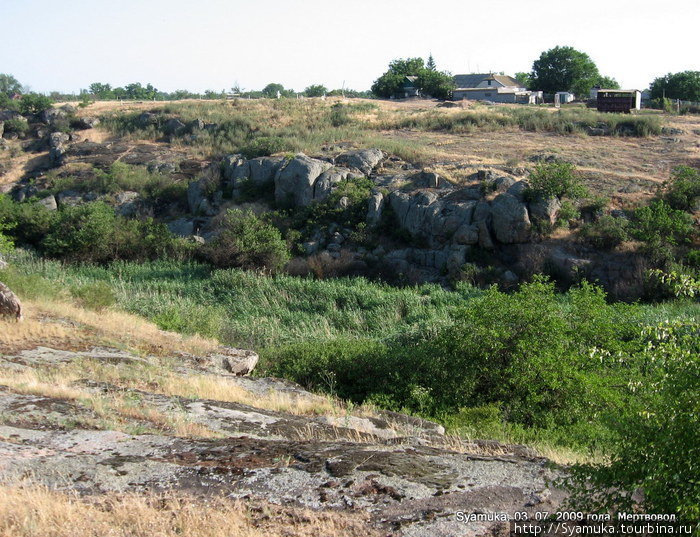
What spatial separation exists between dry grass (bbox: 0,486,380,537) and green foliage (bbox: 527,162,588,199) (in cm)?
2167

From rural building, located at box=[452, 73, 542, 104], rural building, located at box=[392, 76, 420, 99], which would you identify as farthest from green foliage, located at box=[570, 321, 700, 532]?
rural building, located at box=[392, 76, 420, 99]

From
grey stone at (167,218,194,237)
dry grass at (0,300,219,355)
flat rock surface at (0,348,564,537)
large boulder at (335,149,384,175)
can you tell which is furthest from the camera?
large boulder at (335,149,384,175)

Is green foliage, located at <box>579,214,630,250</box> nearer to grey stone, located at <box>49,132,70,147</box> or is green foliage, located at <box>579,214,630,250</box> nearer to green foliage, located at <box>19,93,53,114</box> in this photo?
grey stone, located at <box>49,132,70,147</box>

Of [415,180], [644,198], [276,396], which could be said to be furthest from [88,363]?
[644,198]

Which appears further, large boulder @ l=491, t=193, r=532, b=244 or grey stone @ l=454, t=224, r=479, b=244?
grey stone @ l=454, t=224, r=479, b=244

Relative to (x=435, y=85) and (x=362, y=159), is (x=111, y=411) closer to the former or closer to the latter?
(x=362, y=159)

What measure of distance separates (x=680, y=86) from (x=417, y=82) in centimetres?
2541

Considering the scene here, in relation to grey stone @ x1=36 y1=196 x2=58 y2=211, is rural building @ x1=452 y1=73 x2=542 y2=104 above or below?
above

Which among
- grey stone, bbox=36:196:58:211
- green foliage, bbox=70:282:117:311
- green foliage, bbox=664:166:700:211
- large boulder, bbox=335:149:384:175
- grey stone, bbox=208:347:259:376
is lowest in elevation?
grey stone, bbox=208:347:259:376

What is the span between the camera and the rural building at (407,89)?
6444cm

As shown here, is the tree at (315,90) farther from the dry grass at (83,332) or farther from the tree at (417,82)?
the dry grass at (83,332)

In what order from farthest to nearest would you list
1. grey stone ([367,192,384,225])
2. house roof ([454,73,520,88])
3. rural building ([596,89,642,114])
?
house roof ([454,73,520,88]), rural building ([596,89,642,114]), grey stone ([367,192,384,225])

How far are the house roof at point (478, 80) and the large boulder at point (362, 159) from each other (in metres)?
41.4

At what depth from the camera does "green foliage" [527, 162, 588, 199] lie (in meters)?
24.4
